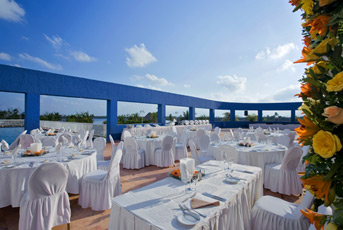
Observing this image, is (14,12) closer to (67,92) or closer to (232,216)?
(67,92)

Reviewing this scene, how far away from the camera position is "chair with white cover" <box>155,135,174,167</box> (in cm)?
551

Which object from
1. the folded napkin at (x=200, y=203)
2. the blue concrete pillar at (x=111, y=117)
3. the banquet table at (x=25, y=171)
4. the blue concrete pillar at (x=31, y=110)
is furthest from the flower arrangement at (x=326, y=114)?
the blue concrete pillar at (x=111, y=117)

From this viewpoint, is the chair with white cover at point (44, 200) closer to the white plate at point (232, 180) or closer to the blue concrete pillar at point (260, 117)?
the white plate at point (232, 180)

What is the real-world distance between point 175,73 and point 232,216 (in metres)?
15.6

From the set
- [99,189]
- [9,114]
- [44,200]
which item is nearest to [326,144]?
[44,200]

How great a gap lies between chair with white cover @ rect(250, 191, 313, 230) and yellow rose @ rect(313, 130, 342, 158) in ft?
5.66

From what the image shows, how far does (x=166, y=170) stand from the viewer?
17.3ft

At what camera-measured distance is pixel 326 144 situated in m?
0.59

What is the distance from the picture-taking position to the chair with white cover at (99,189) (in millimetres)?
2932

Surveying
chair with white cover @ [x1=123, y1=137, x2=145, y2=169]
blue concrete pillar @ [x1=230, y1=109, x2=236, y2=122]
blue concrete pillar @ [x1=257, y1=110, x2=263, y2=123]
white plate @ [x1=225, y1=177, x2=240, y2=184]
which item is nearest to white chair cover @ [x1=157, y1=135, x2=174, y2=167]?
chair with white cover @ [x1=123, y1=137, x2=145, y2=169]

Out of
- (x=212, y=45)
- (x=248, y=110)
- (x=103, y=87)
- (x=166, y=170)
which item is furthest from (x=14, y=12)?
A: (x=248, y=110)

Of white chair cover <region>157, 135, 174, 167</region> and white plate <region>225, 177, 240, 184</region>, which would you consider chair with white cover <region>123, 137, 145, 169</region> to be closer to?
white chair cover <region>157, 135, 174, 167</region>

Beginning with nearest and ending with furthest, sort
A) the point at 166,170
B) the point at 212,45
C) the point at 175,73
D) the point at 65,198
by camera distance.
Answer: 1. the point at 65,198
2. the point at 166,170
3. the point at 212,45
4. the point at 175,73

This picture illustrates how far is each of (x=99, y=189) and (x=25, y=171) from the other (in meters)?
1.19
